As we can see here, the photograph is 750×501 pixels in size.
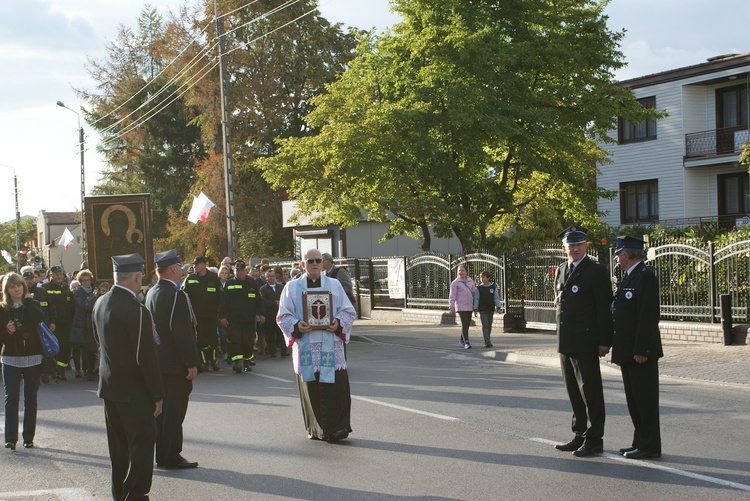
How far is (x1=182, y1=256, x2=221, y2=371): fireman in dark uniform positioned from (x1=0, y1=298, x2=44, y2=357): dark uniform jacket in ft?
19.1

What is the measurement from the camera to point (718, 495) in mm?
6465

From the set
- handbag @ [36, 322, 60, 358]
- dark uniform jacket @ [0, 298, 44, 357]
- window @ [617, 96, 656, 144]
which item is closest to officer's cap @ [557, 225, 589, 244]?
handbag @ [36, 322, 60, 358]

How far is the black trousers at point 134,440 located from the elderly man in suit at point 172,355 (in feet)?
4.79

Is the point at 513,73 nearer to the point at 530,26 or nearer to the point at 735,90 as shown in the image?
the point at 530,26

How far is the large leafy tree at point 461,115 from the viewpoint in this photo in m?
26.2

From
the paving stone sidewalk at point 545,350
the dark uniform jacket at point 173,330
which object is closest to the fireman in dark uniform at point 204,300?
the paving stone sidewalk at point 545,350

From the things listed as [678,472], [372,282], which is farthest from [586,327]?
[372,282]

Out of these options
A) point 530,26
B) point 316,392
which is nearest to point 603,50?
point 530,26

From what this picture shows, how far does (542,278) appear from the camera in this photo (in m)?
21.4

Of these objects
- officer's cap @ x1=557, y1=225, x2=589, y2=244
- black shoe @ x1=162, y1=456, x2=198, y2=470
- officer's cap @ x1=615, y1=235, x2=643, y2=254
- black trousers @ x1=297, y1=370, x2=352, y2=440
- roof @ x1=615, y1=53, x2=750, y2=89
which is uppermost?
roof @ x1=615, y1=53, x2=750, y2=89

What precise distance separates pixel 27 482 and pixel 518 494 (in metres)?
4.21

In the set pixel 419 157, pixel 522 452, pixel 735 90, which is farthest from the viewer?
pixel 735 90

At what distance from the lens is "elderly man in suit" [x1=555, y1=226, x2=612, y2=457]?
789 centimetres

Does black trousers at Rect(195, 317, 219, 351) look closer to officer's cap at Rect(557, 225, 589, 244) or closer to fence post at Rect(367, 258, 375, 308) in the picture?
officer's cap at Rect(557, 225, 589, 244)
